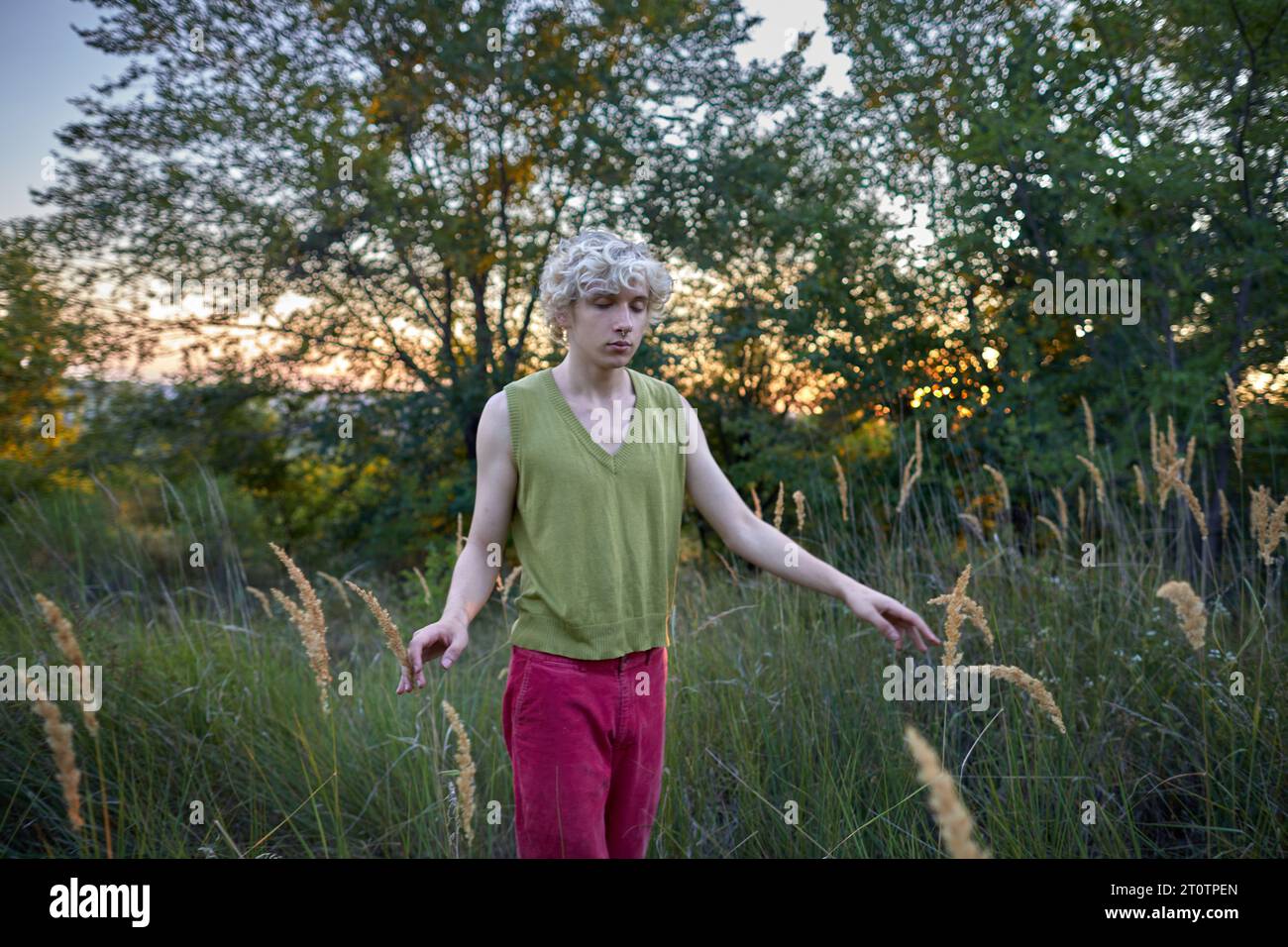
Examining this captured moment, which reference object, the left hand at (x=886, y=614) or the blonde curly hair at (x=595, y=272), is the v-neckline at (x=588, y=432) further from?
the left hand at (x=886, y=614)

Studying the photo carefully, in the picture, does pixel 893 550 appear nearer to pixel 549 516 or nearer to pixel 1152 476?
pixel 1152 476

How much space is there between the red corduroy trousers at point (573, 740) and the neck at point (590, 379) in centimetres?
55

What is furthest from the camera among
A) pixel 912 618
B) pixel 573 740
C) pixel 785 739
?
pixel 785 739

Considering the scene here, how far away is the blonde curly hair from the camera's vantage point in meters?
1.78

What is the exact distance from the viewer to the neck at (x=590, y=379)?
1.88 meters

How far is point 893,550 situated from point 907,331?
2.46 metres

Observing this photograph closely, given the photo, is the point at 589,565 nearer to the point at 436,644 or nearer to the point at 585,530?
the point at 585,530

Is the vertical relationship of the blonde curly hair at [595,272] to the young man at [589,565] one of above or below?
above

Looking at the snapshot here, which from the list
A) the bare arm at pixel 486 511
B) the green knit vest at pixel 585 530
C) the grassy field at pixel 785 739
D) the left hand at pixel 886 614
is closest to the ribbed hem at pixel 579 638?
the green knit vest at pixel 585 530

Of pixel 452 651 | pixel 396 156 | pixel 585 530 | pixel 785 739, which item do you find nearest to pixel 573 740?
pixel 452 651

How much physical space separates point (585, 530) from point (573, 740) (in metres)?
0.41

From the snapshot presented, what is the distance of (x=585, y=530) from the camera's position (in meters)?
1.80

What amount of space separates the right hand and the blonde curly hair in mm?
692

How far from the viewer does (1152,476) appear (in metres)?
4.57
